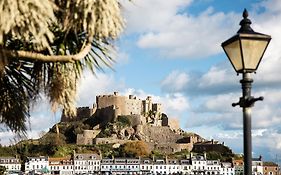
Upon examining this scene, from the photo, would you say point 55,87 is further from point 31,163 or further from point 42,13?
point 31,163

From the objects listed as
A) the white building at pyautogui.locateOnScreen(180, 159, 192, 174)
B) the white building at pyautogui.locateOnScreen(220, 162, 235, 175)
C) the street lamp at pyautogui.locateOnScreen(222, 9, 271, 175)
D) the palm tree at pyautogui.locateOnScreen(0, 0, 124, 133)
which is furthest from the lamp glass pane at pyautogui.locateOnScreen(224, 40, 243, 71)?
the white building at pyautogui.locateOnScreen(220, 162, 235, 175)

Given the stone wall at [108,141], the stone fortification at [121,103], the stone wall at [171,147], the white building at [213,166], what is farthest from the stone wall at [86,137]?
the white building at [213,166]

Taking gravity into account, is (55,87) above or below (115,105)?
below

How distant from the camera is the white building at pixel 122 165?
462 ft

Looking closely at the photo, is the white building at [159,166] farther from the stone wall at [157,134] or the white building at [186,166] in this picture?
the stone wall at [157,134]

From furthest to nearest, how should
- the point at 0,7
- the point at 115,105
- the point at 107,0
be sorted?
the point at 115,105, the point at 107,0, the point at 0,7

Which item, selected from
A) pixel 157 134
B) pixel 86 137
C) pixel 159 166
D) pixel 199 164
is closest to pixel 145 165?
pixel 159 166

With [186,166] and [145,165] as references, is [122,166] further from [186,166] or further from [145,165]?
Answer: [186,166]

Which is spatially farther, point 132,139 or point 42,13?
point 132,139

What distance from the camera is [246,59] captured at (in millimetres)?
5719

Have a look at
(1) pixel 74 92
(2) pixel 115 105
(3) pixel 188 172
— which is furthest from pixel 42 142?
(1) pixel 74 92

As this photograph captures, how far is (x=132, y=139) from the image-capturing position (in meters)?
146

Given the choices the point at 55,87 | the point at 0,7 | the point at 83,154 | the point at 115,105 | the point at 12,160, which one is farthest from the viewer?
the point at 115,105

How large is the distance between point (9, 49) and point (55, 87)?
828 millimetres
